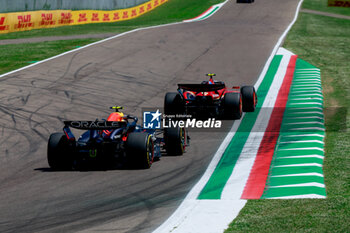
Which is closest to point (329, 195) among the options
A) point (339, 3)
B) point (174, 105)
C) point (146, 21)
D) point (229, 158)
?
point (229, 158)

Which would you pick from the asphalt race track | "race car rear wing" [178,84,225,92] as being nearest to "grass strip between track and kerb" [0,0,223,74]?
the asphalt race track

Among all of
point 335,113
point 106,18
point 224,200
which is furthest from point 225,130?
point 106,18

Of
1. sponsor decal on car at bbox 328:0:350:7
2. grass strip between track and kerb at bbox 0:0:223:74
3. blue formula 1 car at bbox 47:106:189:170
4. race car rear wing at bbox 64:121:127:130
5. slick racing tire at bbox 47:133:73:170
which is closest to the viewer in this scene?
blue formula 1 car at bbox 47:106:189:170

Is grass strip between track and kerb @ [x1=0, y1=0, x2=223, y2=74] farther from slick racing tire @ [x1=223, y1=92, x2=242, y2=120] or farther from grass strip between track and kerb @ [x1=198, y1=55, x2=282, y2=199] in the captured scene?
grass strip between track and kerb @ [x1=198, y1=55, x2=282, y2=199]

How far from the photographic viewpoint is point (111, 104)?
23844 millimetres

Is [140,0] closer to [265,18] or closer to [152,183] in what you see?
[265,18]

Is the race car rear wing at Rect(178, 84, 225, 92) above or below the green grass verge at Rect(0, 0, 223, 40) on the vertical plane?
above

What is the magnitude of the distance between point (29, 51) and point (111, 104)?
13598mm

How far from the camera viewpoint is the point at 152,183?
528 inches

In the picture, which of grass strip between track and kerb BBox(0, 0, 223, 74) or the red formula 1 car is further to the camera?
grass strip between track and kerb BBox(0, 0, 223, 74)

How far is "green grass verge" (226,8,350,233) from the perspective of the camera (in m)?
9.39

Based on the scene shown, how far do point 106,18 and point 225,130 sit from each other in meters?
37.0

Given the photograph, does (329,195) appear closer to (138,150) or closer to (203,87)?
(138,150)

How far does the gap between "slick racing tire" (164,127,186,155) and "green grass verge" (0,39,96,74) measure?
15999mm
